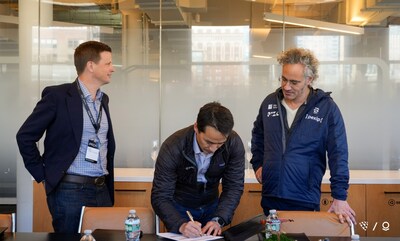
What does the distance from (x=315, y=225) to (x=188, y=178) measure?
688 millimetres

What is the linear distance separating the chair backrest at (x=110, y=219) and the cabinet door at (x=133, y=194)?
1553 millimetres

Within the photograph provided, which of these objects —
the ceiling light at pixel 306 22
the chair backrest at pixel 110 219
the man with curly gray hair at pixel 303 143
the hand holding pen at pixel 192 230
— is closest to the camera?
the hand holding pen at pixel 192 230

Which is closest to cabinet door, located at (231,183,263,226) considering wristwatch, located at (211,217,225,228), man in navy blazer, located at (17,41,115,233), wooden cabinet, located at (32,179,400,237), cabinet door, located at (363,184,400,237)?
wooden cabinet, located at (32,179,400,237)

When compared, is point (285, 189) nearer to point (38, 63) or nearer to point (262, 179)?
point (262, 179)

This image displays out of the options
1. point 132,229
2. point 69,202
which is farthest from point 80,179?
point 132,229

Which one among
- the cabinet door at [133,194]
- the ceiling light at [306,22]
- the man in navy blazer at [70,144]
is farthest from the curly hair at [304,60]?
the ceiling light at [306,22]

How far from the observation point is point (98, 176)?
3.55m

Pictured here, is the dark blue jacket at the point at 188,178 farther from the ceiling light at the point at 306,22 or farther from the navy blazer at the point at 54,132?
the ceiling light at the point at 306,22

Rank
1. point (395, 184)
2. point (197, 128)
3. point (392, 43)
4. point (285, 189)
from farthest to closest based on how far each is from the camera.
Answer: point (392, 43)
point (395, 184)
point (285, 189)
point (197, 128)

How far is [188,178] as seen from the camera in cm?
316

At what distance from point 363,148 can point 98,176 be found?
2.92 m

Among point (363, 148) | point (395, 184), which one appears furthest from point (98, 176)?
point (363, 148)

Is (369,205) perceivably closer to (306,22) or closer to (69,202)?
(306,22)

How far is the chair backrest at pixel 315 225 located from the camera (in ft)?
10.3
